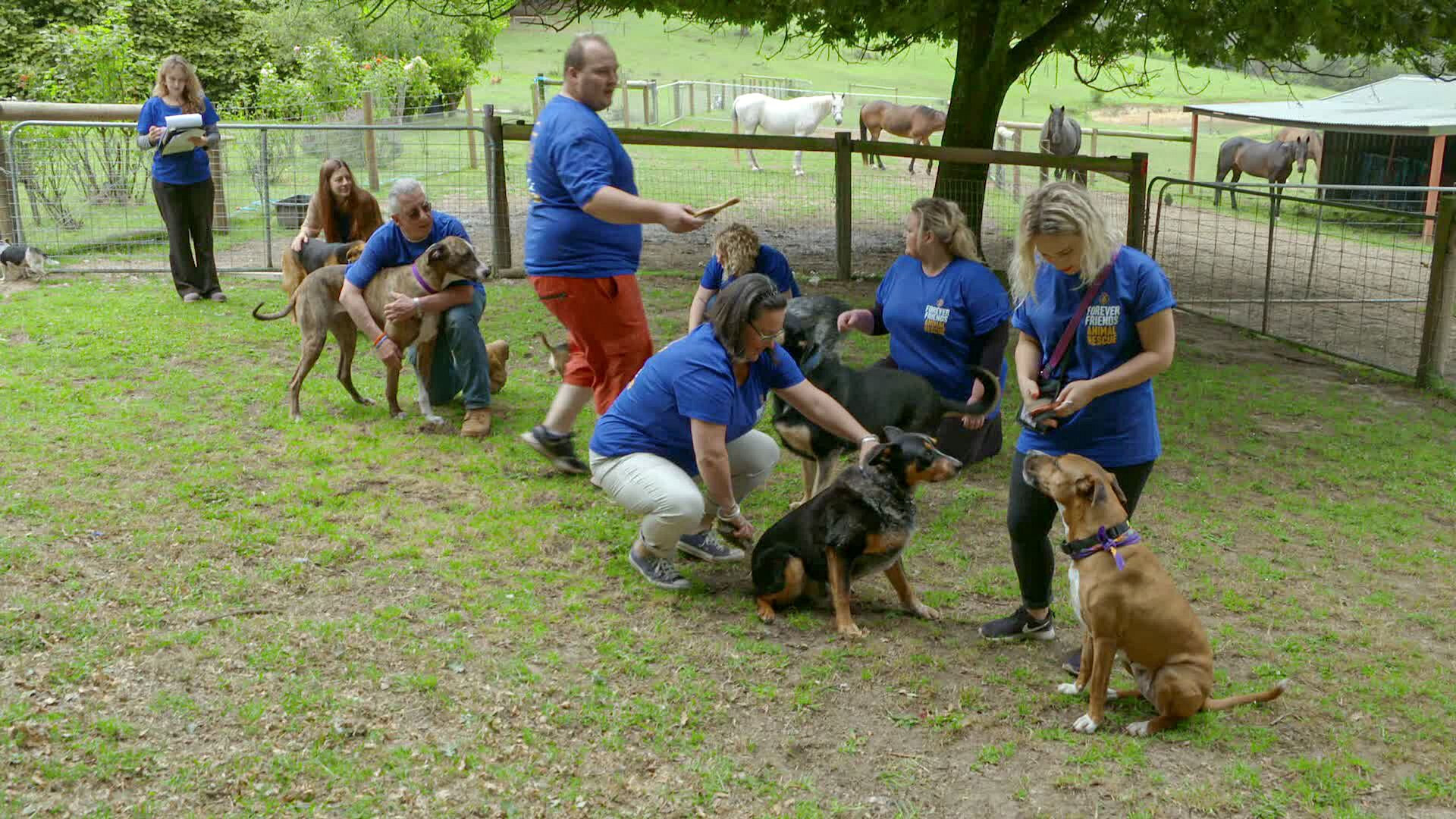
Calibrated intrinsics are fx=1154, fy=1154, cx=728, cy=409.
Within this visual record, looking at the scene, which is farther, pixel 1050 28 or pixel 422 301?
pixel 1050 28

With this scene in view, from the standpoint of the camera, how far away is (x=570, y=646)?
4539 mm

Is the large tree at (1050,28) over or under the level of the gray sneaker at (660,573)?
over

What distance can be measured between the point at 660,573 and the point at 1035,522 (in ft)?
5.53

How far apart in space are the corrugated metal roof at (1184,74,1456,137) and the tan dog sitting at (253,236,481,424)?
1535cm

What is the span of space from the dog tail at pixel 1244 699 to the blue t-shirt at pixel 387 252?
Answer: 488cm

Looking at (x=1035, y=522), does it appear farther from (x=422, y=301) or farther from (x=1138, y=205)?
(x=1138, y=205)

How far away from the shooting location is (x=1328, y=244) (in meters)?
15.3

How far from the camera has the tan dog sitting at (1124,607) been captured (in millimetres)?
3881

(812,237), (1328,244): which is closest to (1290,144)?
(1328,244)

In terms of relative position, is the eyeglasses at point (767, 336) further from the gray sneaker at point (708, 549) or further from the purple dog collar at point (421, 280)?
the purple dog collar at point (421, 280)

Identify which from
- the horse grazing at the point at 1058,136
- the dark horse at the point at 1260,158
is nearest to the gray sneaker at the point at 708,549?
the horse grazing at the point at 1058,136

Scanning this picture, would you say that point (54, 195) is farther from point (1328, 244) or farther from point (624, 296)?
point (1328, 244)

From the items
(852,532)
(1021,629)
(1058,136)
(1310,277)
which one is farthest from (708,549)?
(1058,136)

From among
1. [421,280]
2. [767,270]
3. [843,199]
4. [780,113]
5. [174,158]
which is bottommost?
[421,280]
